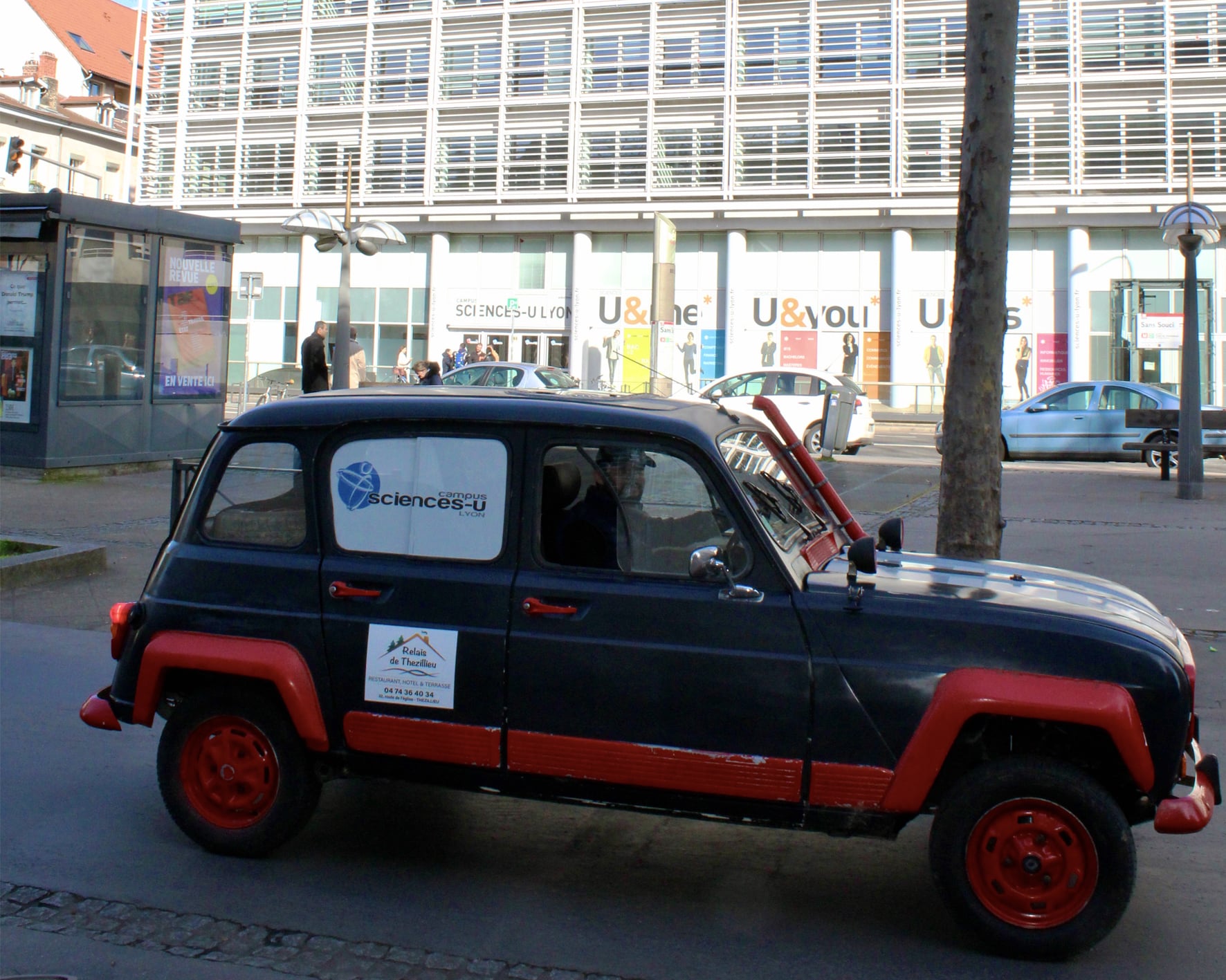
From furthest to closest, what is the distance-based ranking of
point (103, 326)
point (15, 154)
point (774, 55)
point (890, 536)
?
1. point (774, 55)
2. point (15, 154)
3. point (103, 326)
4. point (890, 536)

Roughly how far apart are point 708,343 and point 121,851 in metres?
37.5

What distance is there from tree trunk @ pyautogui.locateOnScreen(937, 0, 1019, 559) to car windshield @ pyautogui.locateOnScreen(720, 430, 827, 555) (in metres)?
3.27

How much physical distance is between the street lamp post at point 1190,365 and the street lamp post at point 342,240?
1026cm

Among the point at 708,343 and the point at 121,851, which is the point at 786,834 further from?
the point at 708,343

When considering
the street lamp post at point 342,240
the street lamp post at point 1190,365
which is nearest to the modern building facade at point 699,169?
the street lamp post at point 342,240

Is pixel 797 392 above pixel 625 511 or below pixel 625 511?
above

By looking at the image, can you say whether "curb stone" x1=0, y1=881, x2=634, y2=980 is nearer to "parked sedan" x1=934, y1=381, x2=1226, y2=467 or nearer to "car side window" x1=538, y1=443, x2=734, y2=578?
"car side window" x1=538, y1=443, x2=734, y2=578

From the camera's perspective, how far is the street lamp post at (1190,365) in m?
15.2

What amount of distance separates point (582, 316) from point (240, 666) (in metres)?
38.6

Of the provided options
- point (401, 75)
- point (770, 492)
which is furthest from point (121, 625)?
point (401, 75)

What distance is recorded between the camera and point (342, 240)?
18.2m

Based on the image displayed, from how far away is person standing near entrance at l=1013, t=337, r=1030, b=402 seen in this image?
38.0 metres

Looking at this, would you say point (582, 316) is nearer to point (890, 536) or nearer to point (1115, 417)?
point (1115, 417)

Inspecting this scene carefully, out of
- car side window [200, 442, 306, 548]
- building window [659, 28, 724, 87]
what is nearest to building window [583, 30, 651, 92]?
building window [659, 28, 724, 87]
